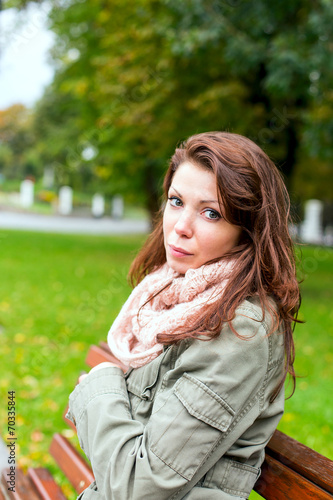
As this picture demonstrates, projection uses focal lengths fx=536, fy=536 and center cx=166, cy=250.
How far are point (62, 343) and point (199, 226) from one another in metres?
4.37

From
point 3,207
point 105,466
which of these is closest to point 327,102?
point 105,466

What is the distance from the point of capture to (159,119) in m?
11.0

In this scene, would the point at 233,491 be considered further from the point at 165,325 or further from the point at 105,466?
the point at 165,325

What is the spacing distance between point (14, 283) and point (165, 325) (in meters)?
7.86

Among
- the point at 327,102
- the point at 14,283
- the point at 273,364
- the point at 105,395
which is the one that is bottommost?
the point at 14,283

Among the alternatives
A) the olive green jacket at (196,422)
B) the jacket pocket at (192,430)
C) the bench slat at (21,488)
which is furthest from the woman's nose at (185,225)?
the bench slat at (21,488)

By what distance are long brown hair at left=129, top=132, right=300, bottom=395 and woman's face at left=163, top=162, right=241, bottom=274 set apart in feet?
0.08

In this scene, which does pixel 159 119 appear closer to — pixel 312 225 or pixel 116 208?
pixel 312 225

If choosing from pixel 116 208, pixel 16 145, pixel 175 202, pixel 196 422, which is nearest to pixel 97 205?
pixel 116 208

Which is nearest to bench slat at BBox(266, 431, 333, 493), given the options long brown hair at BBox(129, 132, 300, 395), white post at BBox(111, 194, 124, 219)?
long brown hair at BBox(129, 132, 300, 395)

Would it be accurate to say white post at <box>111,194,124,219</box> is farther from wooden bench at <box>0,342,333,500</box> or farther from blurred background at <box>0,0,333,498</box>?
wooden bench at <box>0,342,333,500</box>

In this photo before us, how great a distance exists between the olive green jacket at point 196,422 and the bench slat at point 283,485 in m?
0.06

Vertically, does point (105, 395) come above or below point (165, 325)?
below

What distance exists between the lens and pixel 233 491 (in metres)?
1.42
